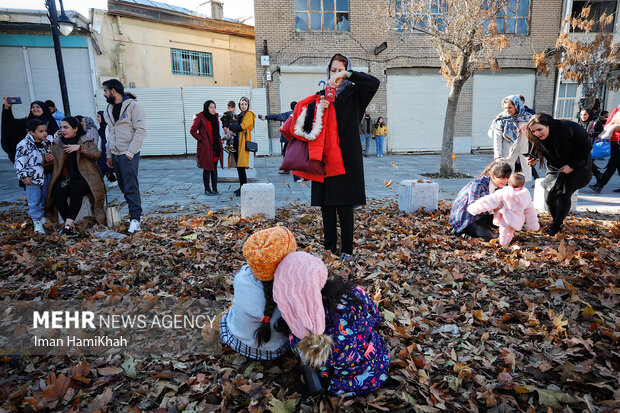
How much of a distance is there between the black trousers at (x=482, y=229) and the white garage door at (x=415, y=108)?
553 inches

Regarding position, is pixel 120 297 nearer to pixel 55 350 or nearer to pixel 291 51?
pixel 55 350

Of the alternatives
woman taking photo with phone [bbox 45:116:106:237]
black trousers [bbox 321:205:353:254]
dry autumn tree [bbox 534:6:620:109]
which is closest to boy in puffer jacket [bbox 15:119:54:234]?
woman taking photo with phone [bbox 45:116:106:237]

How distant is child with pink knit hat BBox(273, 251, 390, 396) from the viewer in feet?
6.41

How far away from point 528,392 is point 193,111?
56.0ft

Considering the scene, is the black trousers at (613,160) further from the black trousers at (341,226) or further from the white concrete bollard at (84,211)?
the white concrete bollard at (84,211)

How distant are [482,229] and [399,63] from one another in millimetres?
14577

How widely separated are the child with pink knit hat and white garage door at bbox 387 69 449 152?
56.0 feet

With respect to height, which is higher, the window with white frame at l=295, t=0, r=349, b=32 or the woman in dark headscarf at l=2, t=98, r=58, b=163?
the window with white frame at l=295, t=0, r=349, b=32

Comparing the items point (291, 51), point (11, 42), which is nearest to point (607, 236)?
point (291, 51)

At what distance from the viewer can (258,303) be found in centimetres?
220

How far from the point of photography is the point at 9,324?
9.71 feet

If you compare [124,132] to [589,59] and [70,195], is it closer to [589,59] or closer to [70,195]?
[70,195]

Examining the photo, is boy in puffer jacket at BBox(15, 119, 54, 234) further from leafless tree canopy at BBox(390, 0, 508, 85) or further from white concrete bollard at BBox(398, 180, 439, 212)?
leafless tree canopy at BBox(390, 0, 508, 85)

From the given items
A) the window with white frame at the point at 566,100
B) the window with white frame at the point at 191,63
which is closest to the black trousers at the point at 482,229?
the window with white frame at the point at 566,100
